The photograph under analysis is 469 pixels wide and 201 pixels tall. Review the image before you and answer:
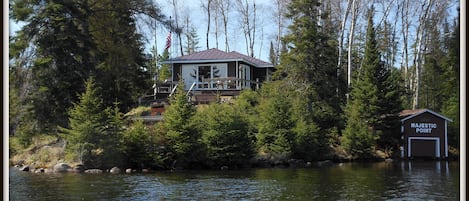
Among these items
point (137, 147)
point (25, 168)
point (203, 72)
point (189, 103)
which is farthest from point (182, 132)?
point (203, 72)

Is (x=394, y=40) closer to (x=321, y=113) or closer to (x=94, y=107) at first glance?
(x=321, y=113)

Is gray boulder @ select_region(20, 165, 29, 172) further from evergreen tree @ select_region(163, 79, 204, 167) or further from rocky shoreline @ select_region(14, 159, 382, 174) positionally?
evergreen tree @ select_region(163, 79, 204, 167)

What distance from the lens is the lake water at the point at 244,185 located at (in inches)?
337

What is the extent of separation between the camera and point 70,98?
1341cm

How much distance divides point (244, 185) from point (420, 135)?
9485 millimetres

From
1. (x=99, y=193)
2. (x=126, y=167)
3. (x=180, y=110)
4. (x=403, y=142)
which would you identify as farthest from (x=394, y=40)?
(x=99, y=193)

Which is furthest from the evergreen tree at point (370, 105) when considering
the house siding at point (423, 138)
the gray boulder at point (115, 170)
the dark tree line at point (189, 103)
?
the gray boulder at point (115, 170)

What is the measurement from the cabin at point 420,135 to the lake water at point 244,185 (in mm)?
2868

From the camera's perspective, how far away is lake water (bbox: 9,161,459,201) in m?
8.55

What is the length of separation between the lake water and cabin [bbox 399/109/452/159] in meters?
2.87

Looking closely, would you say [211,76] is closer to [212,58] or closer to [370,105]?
[212,58]

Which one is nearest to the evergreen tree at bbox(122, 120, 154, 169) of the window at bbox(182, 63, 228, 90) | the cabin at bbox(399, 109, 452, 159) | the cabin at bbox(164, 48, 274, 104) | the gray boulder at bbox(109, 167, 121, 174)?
the gray boulder at bbox(109, 167, 121, 174)

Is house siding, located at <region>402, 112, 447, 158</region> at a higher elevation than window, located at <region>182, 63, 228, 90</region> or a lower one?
lower

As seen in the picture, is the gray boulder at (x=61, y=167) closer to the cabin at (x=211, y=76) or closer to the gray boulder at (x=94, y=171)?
the gray boulder at (x=94, y=171)
